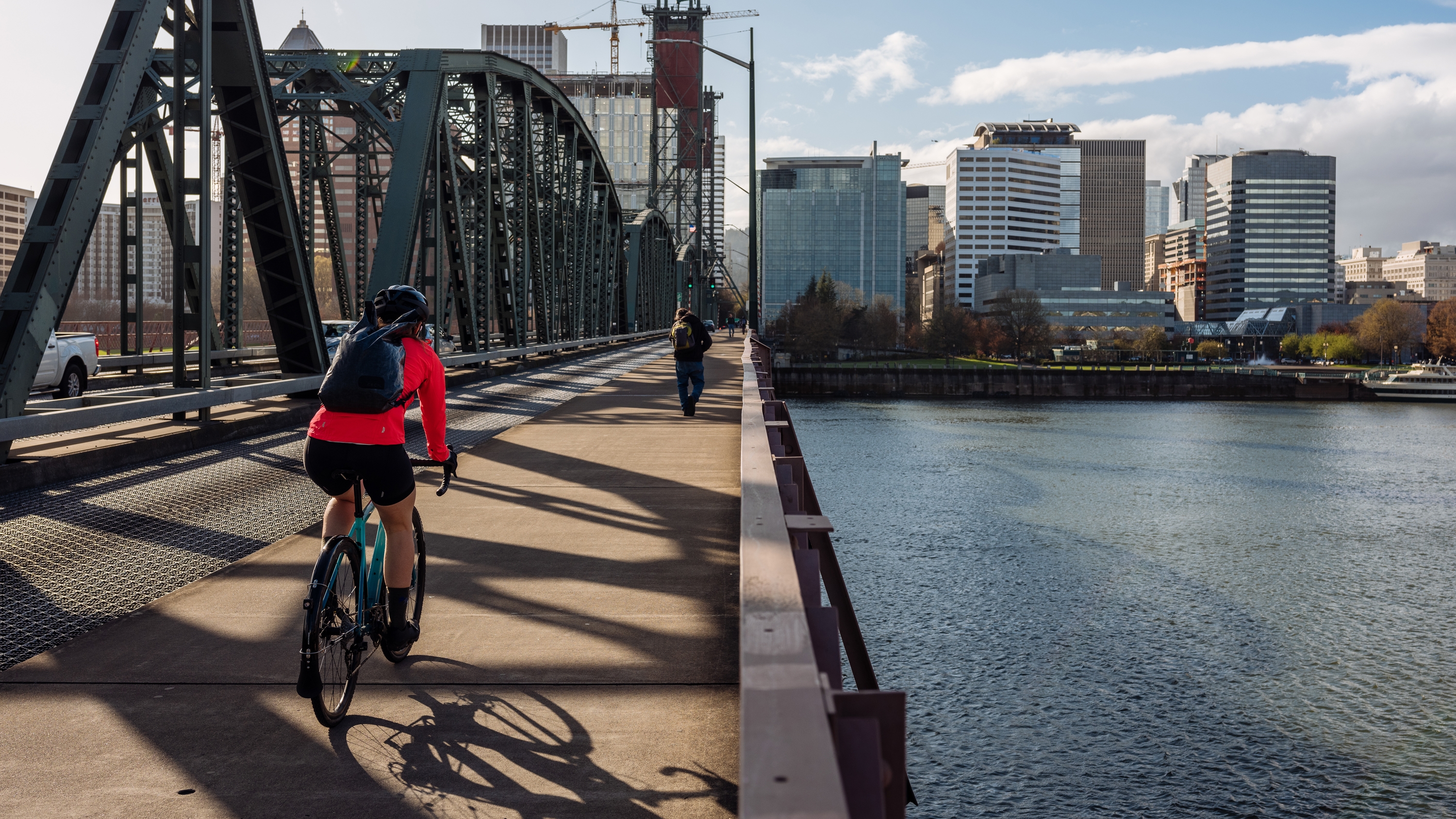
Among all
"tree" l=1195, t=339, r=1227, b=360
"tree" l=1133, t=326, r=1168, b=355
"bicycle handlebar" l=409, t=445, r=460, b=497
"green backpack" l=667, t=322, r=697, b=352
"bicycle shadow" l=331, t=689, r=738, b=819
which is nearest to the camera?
"bicycle shadow" l=331, t=689, r=738, b=819

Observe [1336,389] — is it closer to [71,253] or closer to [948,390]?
[948,390]

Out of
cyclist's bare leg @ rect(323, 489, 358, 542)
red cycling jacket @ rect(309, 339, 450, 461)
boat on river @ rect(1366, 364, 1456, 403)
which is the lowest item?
boat on river @ rect(1366, 364, 1456, 403)

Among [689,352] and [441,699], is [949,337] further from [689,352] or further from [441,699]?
[441,699]

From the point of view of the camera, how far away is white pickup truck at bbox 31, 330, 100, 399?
17375 millimetres

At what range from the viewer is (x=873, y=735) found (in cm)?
256

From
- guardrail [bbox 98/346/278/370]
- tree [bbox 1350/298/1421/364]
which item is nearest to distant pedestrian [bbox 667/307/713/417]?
guardrail [bbox 98/346/278/370]

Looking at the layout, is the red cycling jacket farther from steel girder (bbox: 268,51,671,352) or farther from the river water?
steel girder (bbox: 268,51,671,352)

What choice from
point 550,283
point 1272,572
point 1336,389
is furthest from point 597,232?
point 1336,389

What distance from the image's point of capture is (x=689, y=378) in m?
16.7

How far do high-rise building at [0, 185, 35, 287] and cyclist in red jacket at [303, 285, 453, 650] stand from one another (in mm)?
75150

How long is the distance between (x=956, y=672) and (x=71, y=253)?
14052 mm

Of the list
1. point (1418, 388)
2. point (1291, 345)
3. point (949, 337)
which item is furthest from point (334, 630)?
point (1291, 345)

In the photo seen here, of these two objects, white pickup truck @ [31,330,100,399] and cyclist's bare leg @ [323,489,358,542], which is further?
white pickup truck @ [31,330,100,399]

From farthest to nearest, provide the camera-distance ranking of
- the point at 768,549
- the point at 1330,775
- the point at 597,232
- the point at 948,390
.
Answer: the point at 948,390, the point at 597,232, the point at 1330,775, the point at 768,549
